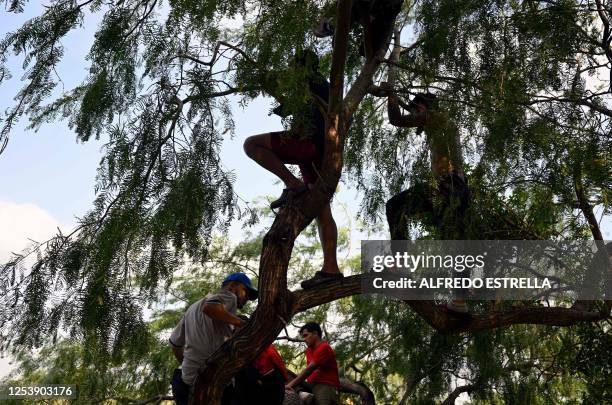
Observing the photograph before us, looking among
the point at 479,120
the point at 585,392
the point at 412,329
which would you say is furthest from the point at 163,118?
the point at 585,392

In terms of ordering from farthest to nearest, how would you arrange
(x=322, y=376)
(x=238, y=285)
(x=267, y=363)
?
(x=322, y=376) → (x=267, y=363) → (x=238, y=285)

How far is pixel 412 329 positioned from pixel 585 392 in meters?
Result: 1.42

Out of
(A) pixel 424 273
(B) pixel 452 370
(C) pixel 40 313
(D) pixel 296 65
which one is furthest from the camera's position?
(B) pixel 452 370

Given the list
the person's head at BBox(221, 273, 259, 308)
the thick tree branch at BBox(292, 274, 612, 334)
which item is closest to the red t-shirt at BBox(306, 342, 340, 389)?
the thick tree branch at BBox(292, 274, 612, 334)

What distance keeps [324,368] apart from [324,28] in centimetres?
215

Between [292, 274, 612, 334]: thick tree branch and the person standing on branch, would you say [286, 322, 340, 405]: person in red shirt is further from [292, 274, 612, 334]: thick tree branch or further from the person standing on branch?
the person standing on branch

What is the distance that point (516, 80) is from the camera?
11.4 feet

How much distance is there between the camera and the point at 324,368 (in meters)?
4.55

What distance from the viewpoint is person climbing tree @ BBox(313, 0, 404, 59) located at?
11.4 ft

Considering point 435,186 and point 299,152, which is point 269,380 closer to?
point 299,152

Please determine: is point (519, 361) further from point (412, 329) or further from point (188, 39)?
point (188, 39)

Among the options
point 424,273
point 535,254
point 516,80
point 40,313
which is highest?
point 516,80

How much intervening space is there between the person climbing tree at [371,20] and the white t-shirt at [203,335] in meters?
1.34

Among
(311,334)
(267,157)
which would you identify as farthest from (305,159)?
(311,334)
